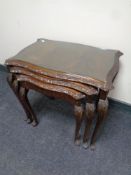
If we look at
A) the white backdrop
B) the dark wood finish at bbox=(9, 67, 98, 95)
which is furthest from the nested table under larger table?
the white backdrop

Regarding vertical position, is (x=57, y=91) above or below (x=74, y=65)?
below

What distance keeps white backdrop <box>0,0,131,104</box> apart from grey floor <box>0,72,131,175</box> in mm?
331

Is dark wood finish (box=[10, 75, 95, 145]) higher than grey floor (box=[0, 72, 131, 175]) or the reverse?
higher

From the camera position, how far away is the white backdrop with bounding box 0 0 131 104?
52.5 inches

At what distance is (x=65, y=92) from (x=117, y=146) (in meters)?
0.61

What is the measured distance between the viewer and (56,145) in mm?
1464

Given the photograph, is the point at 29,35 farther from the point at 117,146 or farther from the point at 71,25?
the point at 117,146

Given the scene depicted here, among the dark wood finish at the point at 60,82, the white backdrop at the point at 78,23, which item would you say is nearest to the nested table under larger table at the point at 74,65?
the dark wood finish at the point at 60,82

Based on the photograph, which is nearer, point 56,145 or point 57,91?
point 57,91

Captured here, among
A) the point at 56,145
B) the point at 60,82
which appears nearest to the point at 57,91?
the point at 60,82

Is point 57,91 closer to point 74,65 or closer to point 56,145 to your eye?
point 74,65

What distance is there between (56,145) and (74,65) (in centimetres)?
61

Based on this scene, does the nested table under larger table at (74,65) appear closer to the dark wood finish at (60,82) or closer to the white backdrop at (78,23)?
the dark wood finish at (60,82)

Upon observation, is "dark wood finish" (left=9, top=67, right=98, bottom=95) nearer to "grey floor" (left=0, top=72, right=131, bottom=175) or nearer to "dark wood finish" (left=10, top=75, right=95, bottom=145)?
"dark wood finish" (left=10, top=75, right=95, bottom=145)
